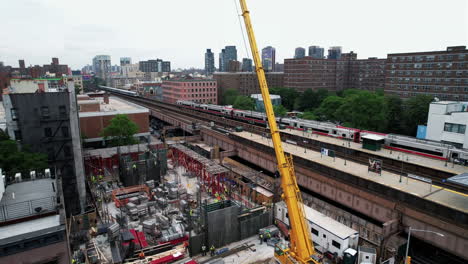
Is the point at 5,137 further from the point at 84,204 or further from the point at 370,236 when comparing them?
the point at 370,236

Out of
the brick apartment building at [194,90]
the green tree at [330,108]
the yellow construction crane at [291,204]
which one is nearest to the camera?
the yellow construction crane at [291,204]

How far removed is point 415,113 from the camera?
54344 millimetres

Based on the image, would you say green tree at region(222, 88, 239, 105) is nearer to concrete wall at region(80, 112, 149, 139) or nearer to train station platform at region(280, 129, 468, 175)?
concrete wall at region(80, 112, 149, 139)

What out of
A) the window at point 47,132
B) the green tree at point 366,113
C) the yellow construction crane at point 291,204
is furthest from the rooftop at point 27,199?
the green tree at point 366,113

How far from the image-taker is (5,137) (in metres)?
28.0

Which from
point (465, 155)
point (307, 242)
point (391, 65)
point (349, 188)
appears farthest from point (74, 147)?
point (391, 65)

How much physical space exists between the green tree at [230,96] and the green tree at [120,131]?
201ft

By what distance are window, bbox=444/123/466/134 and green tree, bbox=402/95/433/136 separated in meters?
13.9

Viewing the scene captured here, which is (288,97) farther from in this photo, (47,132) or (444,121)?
(47,132)

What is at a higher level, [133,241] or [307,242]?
[307,242]

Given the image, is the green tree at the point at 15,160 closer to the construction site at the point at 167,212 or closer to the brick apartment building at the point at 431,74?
the construction site at the point at 167,212

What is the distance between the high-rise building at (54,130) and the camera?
85.3 feet

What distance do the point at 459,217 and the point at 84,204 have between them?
1253 inches

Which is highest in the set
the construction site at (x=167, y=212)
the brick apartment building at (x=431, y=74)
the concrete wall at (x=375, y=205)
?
the brick apartment building at (x=431, y=74)
